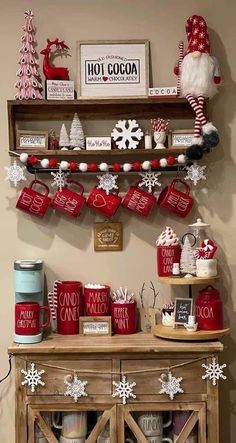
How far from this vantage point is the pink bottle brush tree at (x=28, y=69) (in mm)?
2516

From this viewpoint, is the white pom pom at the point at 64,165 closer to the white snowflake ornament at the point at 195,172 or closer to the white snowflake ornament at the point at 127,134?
the white snowflake ornament at the point at 127,134

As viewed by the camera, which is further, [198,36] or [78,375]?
[198,36]

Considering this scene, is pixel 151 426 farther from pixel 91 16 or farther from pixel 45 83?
pixel 91 16

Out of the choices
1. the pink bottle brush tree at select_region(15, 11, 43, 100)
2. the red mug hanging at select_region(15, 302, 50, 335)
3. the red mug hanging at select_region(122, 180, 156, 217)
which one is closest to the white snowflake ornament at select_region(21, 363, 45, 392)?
the red mug hanging at select_region(15, 302, 50, 335)

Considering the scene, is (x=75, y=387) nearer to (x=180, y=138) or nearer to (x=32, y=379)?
(x=32, y=379)

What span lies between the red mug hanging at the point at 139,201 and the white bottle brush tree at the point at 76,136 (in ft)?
0.93

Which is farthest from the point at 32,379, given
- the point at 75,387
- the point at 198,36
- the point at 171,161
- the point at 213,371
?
the point at 198,36

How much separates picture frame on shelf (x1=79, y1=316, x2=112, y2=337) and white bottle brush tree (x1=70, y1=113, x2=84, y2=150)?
70 cm

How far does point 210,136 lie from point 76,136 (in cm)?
54

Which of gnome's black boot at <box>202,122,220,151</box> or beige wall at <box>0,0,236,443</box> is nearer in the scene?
gnome's black boot at <box>202,122,220,151</box>

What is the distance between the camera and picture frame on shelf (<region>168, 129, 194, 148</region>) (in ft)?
8.34

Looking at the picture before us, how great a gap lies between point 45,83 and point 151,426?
1437 millimetres

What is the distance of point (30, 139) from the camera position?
8.32 feet

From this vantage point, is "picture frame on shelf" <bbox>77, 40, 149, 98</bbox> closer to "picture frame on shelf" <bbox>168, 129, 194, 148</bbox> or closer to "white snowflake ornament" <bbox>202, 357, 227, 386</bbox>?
"picture frame on shelf" <bbox>168, 129, 194, 148</bbox>
